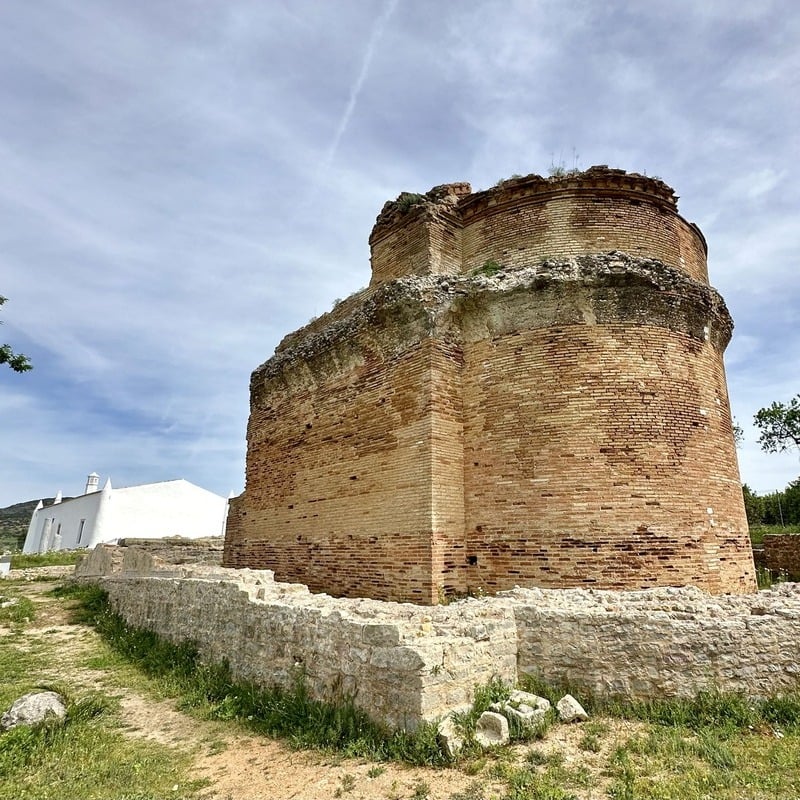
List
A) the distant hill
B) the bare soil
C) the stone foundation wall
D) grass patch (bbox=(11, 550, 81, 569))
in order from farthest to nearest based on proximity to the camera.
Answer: the distant hill < grass patch (bbox=(11, 550, 81, 569)) < the stone foundation wall < the bare soil

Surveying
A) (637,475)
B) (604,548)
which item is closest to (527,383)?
(637,475)

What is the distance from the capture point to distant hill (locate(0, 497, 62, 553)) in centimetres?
6209

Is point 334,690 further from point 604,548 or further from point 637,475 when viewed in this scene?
point 637,475

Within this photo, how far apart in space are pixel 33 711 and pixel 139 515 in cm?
3492

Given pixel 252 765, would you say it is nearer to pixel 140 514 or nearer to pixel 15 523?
pixel 140 514

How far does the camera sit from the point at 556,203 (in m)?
10.6

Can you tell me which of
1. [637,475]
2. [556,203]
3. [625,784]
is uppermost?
[556,203]

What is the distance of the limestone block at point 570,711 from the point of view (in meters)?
5.19

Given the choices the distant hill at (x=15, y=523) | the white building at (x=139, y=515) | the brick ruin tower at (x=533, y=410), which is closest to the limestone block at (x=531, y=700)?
the brick ruin tower at (x=533, y=410)

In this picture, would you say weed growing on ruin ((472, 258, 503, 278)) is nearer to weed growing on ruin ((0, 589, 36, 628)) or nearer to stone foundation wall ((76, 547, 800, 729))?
stone foundation wall ((76, 547, 800, 729))

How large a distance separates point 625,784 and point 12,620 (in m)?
12.9

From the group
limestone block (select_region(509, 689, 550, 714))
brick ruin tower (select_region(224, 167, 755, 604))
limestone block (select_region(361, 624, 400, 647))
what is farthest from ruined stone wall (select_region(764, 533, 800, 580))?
limestone block (select_region(361, 624, 400, 647))

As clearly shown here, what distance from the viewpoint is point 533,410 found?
928cm

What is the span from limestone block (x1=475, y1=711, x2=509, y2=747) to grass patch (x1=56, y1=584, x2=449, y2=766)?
39 cm
